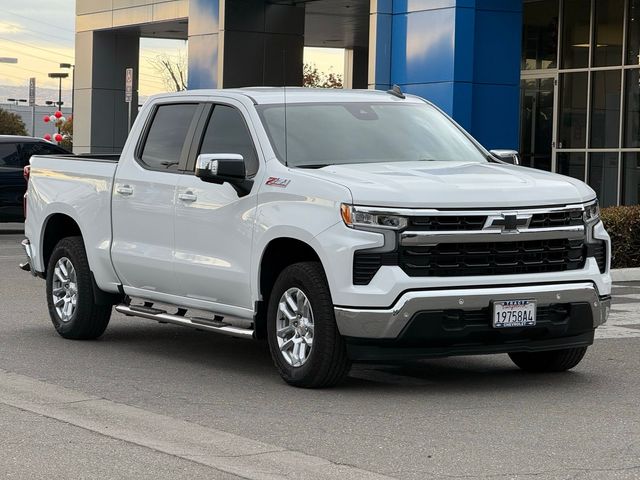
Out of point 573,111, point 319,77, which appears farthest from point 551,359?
point 319,77

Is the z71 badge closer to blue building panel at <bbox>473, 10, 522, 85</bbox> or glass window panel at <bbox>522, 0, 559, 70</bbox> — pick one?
blue building panel at <bbox>473, 10, 522, 85</bbox>

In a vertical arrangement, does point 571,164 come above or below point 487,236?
above

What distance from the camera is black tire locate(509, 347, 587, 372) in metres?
9.73

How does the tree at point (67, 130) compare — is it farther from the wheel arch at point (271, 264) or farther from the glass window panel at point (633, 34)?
the wheel arch at point (271, 264)

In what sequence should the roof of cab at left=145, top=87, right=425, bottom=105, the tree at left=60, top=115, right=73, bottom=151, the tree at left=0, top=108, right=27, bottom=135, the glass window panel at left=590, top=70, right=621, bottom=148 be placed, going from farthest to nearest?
the tree at left=0, top=108, right=27, bottom=135, the tree at left=60, top=115, right=73, bottom=151, the glass window panel at left=590, top=70, right=621, bottom=148, the roof of cab at left=145, top=87, right=425, bottom=105

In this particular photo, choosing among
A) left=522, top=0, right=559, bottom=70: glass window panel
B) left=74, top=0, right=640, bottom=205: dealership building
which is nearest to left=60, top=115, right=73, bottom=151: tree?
left=74, top=0, right=640, bottom=205: dealership building

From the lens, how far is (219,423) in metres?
7.80

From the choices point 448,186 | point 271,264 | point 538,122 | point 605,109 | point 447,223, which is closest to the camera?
point 447,223

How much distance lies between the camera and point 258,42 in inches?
1225

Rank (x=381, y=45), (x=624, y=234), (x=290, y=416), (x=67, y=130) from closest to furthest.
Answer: (x=290, y=416) < (x=624, y=234) < (x=381, y=45) < (x=67, y=130)

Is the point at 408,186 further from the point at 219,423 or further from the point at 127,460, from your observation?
the point at 127,460

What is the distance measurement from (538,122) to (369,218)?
75.8ft

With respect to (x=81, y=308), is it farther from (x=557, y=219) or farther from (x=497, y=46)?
(x=497, y=46)

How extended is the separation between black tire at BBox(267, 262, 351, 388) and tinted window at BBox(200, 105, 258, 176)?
101cm
